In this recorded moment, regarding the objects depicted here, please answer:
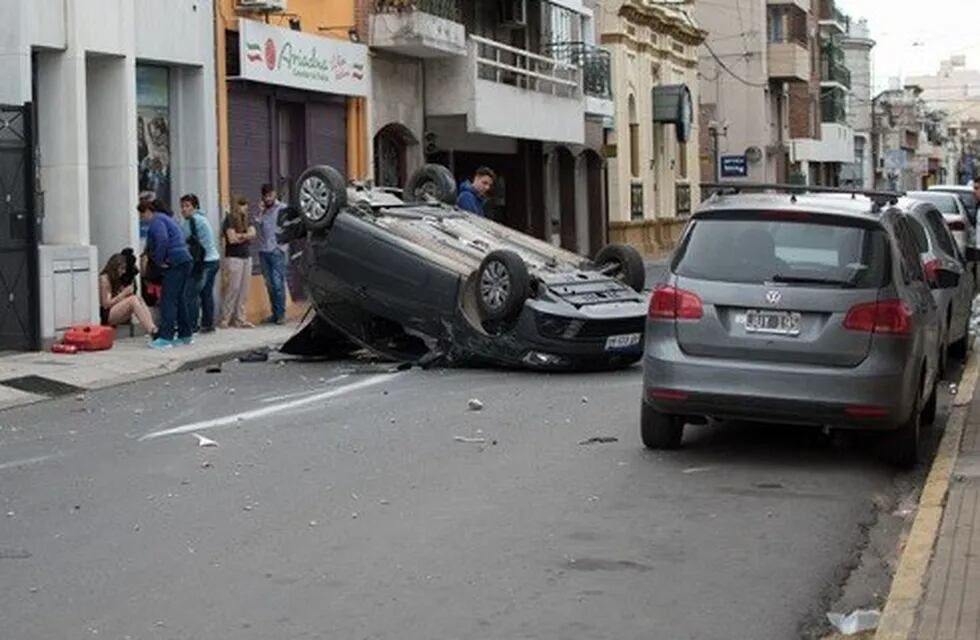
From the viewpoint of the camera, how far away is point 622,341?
15734 millimetres

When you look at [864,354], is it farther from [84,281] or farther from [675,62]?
[675,62]

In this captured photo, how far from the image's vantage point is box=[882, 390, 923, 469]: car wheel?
10648 millimetres

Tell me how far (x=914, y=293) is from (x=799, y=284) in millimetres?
951

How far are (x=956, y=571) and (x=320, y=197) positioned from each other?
964 centimetres

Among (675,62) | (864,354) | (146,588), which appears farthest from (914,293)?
(675,62)

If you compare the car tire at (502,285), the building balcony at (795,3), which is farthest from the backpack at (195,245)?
the building balcony at (795,3)

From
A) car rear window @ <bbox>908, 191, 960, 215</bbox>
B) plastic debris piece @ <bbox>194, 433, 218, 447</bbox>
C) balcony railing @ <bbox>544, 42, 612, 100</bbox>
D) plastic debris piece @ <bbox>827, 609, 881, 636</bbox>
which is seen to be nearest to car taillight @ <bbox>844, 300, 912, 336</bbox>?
plastic debris piece @ <bbox>827, 609, 881, 636</bbox>

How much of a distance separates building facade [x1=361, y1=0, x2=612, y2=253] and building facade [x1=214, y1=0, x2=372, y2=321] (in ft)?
2.86

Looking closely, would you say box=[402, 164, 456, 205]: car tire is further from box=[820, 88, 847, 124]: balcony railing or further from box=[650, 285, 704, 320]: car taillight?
box=[820, 88, 847, 124]: balcony railing

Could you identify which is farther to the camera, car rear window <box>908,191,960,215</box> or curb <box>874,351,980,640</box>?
car rear window <box>908,191,960,215</box>

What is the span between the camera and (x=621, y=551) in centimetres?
834

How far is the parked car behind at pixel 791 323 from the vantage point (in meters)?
10.3

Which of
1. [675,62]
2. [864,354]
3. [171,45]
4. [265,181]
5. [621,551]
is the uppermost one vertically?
[675,62]

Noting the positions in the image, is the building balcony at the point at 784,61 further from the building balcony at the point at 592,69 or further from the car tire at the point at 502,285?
the car tire at the point at 502,285
